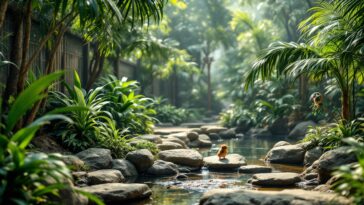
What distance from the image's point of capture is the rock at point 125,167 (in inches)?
285

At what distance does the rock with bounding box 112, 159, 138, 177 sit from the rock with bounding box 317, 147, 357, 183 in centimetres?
304

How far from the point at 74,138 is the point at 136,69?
12405 millimetres

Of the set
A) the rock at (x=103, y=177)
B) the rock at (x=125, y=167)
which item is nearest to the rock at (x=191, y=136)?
the rock at (x=125, y=167)

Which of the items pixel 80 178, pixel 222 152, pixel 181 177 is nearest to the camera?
pixel 80 178

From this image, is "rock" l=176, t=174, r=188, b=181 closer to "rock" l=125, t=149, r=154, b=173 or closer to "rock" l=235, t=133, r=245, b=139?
"rock" l=125, t=149, r=154, b=173

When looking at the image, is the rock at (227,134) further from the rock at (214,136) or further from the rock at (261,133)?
the rock at (261,133)

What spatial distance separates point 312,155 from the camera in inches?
320

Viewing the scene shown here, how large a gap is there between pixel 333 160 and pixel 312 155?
2.13 metres

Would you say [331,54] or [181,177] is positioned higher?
[331,54]

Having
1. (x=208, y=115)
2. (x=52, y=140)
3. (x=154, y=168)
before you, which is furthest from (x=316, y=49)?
(x=208, y=115)

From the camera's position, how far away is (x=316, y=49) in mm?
8109

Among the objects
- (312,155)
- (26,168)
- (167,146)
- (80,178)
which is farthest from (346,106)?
(26,168)

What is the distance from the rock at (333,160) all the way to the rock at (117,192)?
2.52 metres

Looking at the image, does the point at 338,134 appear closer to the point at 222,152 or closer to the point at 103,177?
the point at 222,152
